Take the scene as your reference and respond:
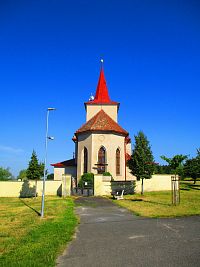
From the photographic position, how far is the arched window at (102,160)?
108ft

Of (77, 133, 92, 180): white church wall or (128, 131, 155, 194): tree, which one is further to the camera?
(77, 133, 92, 180): white church wall

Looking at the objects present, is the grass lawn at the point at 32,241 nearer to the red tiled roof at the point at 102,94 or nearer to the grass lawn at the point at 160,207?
the grass lawn at the point at 160,207

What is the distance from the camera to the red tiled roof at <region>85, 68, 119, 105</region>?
41984mm

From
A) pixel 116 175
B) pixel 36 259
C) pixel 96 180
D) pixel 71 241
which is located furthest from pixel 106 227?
pixel 116 175

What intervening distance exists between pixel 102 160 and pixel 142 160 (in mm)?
7168

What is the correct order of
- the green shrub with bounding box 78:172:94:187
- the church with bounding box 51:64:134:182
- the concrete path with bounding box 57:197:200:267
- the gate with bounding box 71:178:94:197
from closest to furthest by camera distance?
the concrete path with bounding box 57:197:200:267 → the gate with bounding box 71:178:94:197 → the green shrub with bounding box 78:172:94:187 → the church with bounding box 51:64:134:182

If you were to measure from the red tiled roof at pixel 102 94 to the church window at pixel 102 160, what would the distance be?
10.8m

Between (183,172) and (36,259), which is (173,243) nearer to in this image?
(36,259)

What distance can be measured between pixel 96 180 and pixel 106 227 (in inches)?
623

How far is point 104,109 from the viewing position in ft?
138

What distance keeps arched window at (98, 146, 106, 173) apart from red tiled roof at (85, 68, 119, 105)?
35.5ft

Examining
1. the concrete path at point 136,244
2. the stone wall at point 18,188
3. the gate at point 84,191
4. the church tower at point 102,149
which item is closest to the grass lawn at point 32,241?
the concrete path at point 136,244

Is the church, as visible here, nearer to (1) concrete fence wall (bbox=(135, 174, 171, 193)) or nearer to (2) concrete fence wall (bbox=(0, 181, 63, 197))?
(1) concrete fence wall (bbox=(135, 174, 171, 193))

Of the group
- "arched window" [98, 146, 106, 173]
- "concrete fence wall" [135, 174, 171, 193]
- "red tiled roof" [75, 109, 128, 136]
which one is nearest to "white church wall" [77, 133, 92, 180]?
"red tiled roof" [75, 109, 128, 136]
